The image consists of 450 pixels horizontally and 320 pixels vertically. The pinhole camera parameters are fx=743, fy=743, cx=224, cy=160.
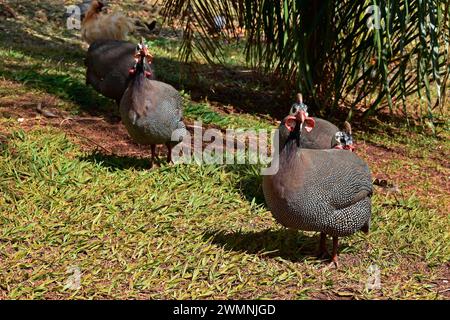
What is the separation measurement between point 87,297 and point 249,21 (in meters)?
3.98

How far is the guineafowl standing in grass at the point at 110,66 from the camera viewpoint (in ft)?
21.1

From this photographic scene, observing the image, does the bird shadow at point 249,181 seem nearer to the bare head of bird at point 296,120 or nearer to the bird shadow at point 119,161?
the bird shadow at point 119,161

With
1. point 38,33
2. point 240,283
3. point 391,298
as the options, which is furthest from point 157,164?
point 38,33

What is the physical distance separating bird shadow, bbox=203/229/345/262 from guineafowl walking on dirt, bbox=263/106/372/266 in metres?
0.32

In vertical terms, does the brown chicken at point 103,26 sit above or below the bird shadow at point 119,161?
above

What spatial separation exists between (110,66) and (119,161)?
53.5 inches

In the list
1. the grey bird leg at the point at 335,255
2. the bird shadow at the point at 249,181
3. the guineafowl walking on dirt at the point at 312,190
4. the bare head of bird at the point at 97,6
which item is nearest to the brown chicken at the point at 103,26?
the bare head of bird at the point at 97,6

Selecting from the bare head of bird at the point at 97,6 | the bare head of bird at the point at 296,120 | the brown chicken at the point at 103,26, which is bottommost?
the brown chicken at the point at 103,26

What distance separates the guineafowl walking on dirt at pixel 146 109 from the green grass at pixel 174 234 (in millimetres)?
285

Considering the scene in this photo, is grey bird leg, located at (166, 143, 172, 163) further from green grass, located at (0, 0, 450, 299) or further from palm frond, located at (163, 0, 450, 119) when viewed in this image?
palm frond, located at (163, 0, 450, 119)

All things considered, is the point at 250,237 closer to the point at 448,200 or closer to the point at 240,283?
the point at 240,283

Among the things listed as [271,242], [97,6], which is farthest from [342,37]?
[271,242]

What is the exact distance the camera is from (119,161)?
5492 mm

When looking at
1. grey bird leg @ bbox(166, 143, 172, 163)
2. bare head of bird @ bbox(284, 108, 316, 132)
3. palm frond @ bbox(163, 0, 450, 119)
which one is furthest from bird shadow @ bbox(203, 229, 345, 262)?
palm frond @ bbox(163, 0, 450, 119)
